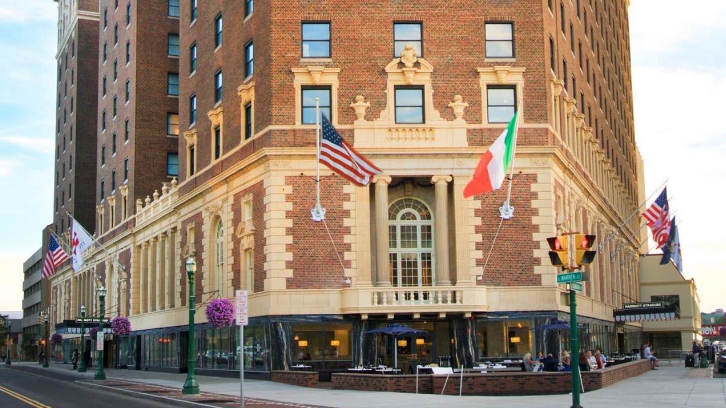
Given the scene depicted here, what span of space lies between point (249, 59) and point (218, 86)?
5.60 metres

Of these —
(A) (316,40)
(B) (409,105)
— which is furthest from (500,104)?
(A) (316,40)

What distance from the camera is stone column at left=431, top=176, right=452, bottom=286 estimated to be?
45.2 m

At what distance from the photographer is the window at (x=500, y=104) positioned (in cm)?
4669

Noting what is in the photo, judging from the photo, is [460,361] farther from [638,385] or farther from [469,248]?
[638,385]

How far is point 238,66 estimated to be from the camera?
169ft

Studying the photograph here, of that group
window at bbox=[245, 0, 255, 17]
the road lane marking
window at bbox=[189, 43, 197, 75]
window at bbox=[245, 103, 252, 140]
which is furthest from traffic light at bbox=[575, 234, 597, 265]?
window at bbox=[189, 43, 197, 75]

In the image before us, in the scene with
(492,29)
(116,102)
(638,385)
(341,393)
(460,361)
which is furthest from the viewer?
(116,102)

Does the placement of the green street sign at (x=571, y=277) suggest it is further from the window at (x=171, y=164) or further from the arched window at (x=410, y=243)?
the window at (x=171, y=164)

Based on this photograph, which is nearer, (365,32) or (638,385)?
(638,385)

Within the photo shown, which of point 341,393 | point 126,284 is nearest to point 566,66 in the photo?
point 341,393

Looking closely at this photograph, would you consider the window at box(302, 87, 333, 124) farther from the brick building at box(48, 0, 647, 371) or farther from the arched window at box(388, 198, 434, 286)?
the arched window at box(388, 198, 434, 286)

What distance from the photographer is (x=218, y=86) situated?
5534 cm

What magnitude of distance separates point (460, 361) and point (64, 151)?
77432 millimetres

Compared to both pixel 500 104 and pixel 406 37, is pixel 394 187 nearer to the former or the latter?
pixel 500 104
